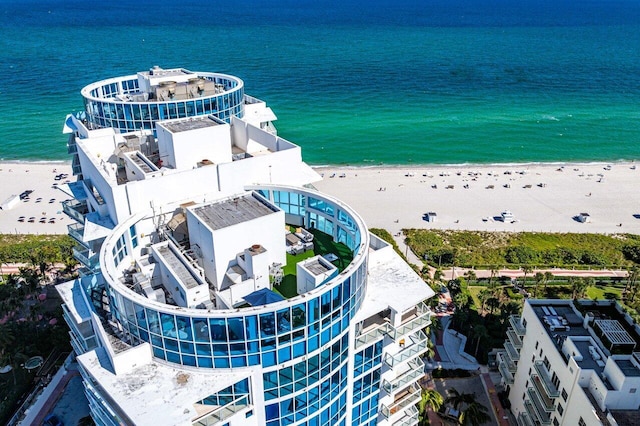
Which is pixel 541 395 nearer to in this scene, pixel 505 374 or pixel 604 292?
pixel 505 374

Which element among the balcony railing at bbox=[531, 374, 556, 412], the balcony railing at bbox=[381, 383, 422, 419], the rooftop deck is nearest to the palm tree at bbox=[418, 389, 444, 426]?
the balcony railing at bbox=[381, 383, 422, 419]

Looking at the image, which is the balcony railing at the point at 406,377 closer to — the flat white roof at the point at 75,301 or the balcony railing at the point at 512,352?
the balcony railing at the point at 512,352

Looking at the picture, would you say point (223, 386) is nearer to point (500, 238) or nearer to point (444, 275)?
point (444, 275)

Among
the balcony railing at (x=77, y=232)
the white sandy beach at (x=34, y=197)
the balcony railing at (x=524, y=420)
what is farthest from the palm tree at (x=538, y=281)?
the white sandy beach at (x=34, y=197)

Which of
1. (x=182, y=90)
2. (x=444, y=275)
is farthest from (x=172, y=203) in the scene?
(x=444, y=275)

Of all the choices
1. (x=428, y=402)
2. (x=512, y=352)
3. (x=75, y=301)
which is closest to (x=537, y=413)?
(x=512, y=352)
